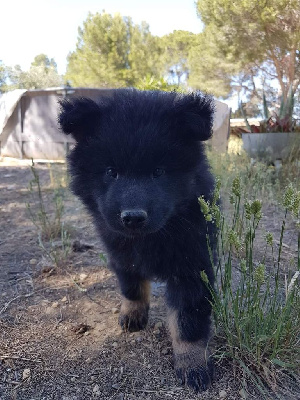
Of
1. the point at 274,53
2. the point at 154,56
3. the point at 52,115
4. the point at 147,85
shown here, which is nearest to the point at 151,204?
the point at 147,85

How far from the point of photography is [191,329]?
7.25ft

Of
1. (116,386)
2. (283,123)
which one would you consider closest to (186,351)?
(116,386)

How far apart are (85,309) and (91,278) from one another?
0.53m

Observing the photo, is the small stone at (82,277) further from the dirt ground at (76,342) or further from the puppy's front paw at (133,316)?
the puppy's front paw at (133,316)

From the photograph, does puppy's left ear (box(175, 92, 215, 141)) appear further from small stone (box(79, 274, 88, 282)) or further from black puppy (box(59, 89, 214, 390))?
small stone (box(79, 274, 88, 282))

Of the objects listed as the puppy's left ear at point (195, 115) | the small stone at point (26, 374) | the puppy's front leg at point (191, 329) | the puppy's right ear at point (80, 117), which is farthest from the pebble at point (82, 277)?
the puppy's left ear at point (195, 115)

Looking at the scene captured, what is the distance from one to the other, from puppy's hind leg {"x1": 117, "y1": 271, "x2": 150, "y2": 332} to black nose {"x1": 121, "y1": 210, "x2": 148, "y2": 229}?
2.88 ft

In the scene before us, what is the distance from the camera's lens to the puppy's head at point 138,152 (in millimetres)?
1926

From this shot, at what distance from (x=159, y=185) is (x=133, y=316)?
1146 millimetres

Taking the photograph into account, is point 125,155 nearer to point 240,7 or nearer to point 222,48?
point 240,7

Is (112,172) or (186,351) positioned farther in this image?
(186,351)

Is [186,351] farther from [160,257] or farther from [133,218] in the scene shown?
[133,218]

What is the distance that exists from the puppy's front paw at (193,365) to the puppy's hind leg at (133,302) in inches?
18.5

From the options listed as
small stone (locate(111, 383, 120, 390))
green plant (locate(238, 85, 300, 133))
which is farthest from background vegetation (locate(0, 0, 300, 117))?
small stone (locate(111, 383, 120, 390))
